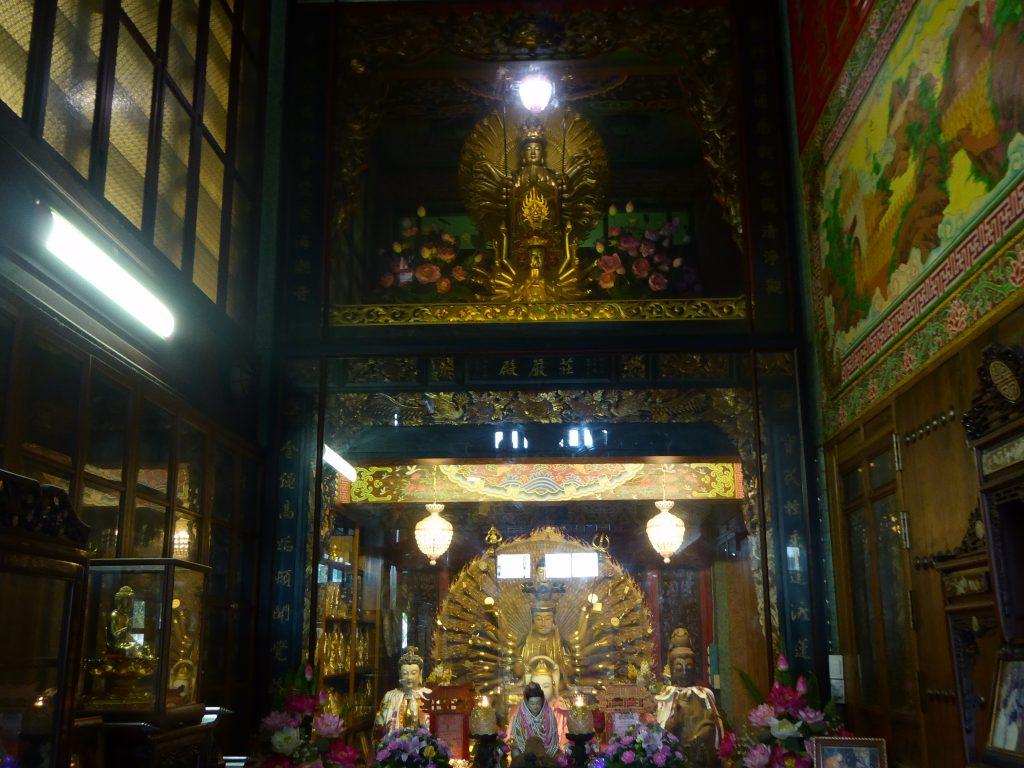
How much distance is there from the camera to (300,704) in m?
5.64

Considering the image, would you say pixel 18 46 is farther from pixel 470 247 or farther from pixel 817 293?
pixel 817 293

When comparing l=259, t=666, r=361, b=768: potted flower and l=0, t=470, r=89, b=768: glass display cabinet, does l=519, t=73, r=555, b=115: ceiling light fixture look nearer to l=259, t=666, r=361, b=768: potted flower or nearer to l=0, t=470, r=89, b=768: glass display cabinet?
l=259, t=666, r=361, b=768: potted flower

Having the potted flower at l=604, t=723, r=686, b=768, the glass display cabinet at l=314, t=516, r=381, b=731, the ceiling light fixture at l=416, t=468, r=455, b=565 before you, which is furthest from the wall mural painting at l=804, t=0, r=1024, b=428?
the glass display cabinet at l=314, t=516, r=381, b=731

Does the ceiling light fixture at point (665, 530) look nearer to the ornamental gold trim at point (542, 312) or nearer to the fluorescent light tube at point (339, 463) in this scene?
the ornamental gold trim at point (542, 312)

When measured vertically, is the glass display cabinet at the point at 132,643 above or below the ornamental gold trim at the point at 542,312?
below

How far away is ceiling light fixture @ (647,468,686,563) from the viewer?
21.5 ft

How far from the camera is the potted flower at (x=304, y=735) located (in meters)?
5.50

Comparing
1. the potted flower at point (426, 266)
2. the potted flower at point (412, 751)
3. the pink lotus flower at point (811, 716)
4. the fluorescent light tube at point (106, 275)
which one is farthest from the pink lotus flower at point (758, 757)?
the fluorescent light tube at point (106, 275)

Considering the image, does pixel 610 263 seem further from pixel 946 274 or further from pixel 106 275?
pixel 106 275

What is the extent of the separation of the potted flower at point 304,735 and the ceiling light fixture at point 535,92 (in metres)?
3.92

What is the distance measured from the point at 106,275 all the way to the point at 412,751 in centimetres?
287

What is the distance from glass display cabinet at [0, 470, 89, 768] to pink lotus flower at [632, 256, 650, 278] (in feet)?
13.8

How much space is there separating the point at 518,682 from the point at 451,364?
2.03 m

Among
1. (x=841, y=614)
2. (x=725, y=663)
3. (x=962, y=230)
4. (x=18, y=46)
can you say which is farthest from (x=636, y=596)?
(x=18, y=46)
